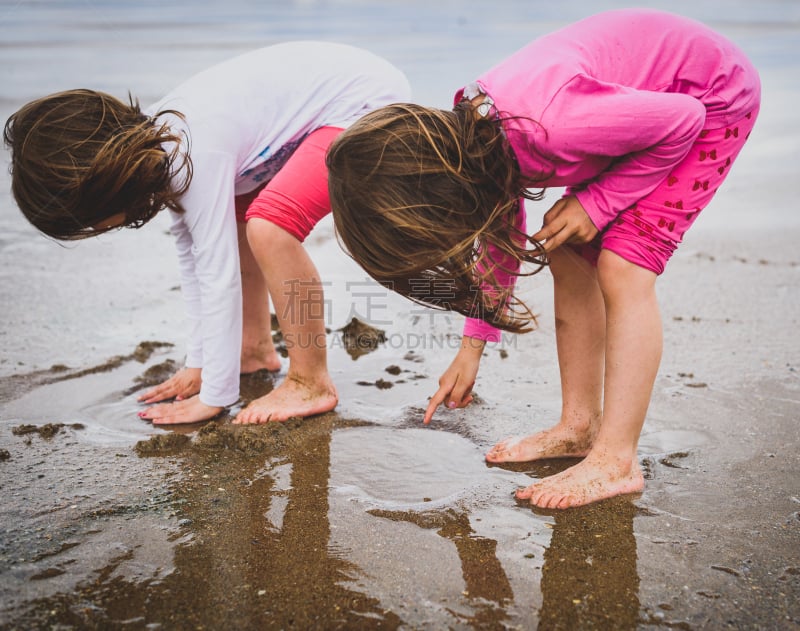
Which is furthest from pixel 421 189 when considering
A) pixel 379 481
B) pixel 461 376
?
pixel 379 481

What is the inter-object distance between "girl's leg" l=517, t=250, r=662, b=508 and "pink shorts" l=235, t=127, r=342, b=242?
99 cm

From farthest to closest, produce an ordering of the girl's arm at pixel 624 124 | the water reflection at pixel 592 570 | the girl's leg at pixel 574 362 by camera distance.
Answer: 1. the girl's leg at pixel 574 362
2. the girl's arm at pixel 624 124
3. the water reflection at pixel 592 570

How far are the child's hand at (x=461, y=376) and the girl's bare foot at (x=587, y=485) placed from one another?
40 cm

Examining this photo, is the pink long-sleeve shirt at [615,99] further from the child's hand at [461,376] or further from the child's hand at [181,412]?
the child's hand at [181,412]

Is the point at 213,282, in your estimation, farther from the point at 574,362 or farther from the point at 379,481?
the point at 574,362

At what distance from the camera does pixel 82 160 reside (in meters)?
2.34

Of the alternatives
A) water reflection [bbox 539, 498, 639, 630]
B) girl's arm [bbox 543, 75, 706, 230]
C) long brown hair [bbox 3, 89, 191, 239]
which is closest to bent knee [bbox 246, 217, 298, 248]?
long brown hair [bbox 3, 89, 191, 239]

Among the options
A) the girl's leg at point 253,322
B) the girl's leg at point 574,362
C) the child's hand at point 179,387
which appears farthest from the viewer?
the girl's leg at point 253,322

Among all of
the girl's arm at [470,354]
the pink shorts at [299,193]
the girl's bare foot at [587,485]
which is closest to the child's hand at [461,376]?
the girl's arm at [470,354]

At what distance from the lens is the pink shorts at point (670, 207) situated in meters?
2.04

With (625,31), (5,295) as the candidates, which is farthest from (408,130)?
(5,295)

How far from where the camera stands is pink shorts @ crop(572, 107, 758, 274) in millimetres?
2043

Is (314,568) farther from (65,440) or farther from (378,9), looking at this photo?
(378,9)

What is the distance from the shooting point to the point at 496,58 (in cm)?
1080
